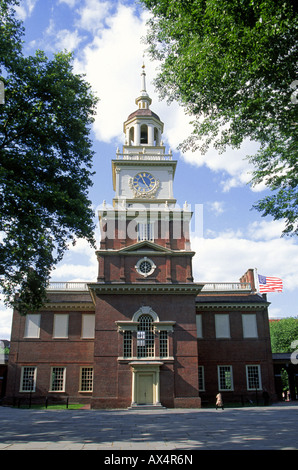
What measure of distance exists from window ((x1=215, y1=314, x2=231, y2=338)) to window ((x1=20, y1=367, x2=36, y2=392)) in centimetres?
1584

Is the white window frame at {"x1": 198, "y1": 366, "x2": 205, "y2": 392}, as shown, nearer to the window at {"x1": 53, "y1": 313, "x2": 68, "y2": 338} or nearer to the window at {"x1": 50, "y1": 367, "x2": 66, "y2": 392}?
the window at {"x1": 50, "y1": 367, "x2": 66, "y2": 392}

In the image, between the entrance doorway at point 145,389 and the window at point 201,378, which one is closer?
the entrance doorway at point 145,389

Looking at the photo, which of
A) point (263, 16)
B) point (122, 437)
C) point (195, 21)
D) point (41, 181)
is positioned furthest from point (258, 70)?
point (122, 437)

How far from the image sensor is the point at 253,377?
1287 inches

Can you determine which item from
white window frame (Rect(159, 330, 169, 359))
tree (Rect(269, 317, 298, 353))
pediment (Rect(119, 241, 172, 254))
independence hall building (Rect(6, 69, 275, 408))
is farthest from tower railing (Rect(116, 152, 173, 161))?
tree (Rect(269, 317, 298, 353))

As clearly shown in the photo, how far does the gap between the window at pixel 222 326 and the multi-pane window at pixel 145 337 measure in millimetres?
8683

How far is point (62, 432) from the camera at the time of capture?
13.2 m

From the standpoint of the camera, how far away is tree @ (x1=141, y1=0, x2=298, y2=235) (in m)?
11.2

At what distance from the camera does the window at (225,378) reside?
106 ft

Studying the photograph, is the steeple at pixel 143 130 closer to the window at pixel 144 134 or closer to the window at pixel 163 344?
the window at pixel 144 134

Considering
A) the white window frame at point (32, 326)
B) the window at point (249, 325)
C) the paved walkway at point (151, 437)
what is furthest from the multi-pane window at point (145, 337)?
the paved walkway at point (151, 437)

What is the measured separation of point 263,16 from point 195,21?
2540 millimetres

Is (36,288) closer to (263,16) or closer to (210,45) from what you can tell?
(210,45)

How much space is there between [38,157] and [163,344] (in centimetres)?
1655
